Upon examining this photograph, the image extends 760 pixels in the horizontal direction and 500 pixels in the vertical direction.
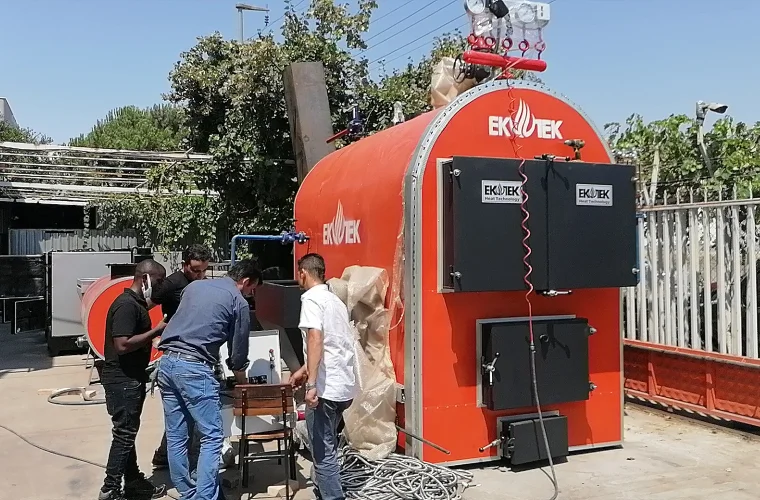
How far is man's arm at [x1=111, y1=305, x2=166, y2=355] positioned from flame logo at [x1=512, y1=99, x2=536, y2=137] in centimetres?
336

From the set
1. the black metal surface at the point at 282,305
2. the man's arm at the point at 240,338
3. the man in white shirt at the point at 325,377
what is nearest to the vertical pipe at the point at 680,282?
the black metal surface at the point at 282,305

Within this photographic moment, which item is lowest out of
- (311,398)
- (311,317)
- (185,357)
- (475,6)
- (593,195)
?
(311,398)

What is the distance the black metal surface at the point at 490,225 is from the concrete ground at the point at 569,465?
1.53 metres

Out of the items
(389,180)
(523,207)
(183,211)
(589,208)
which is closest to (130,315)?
(389,180)

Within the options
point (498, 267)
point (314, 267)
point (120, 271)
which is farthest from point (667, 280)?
point (120, 271)

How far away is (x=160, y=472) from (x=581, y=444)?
362 centimetres

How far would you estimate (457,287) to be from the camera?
5.14 meters

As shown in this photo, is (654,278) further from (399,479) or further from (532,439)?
(399,479)

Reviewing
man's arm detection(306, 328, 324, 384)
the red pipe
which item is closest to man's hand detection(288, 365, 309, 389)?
man's arm detection(306, 328, 324, 384)

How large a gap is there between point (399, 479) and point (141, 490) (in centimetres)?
197

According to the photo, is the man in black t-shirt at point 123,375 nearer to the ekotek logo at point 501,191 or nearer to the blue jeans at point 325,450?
the blue jeans at point 325,450

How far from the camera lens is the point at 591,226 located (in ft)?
18.2

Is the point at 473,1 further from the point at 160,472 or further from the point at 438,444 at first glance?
the point at 160,472

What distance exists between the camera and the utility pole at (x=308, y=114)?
982 centimetres
